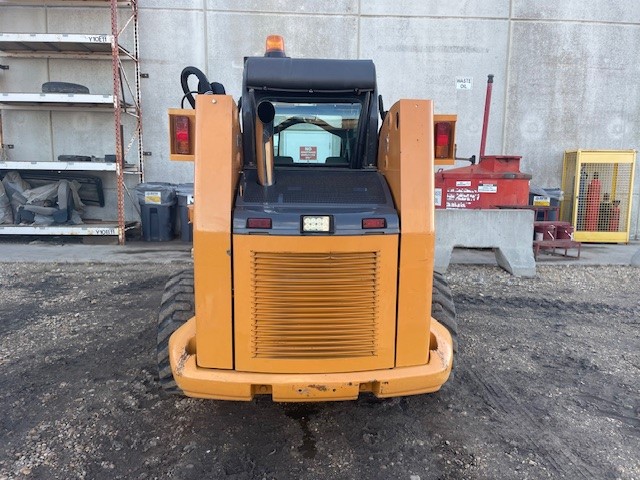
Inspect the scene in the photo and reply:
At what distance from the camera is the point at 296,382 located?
8.37 ft

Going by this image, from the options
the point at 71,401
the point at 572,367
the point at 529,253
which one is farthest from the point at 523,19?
the point at 71,401

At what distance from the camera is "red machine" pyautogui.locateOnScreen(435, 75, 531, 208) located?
306 inches

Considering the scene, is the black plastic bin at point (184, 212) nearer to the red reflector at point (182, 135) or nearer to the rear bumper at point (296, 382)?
the red reflector at point (182, 135)

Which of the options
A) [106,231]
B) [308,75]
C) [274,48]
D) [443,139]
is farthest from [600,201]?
[106,231]

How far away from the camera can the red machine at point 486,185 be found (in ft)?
25.5

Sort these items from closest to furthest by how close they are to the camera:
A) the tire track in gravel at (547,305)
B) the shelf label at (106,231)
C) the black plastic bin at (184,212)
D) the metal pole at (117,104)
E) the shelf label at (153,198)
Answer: the tire track in gravel at (547,305) → the metal pole at (117,104) → the shelf label at (106,231) → the shelf label at (153,198) → the black plastic bin at (184,212)

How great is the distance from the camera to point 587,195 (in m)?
10.1

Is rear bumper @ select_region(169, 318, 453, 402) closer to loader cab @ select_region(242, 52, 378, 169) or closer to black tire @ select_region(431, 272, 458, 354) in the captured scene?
black tire @ select_region(431, 272, 458, 354)

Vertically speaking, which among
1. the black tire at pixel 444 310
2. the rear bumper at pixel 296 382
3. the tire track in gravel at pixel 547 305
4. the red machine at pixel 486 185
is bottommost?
the tire track in gravel at pixel 547 305

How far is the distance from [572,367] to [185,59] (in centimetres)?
936

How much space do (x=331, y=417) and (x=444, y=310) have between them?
1132 millimetres

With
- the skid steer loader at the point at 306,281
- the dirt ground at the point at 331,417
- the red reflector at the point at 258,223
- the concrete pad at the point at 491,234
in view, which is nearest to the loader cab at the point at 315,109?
the skid steer loader at the point at 306,281

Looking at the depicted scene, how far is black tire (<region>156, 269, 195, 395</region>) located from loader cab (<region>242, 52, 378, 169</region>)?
1008 mm

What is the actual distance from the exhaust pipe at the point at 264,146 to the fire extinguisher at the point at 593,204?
939cm
